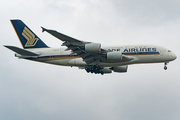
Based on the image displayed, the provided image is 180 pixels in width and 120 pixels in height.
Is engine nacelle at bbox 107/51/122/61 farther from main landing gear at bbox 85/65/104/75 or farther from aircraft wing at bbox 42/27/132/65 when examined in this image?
main landing gear at bbox 85/65/104/75

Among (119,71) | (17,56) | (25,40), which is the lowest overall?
(119,71)

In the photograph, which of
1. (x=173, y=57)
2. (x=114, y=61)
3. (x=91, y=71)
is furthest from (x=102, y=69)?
(x=173, y=57)

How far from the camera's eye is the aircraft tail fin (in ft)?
158

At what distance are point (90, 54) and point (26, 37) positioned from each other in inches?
573

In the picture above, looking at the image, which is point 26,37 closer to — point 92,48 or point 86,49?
point 86,49

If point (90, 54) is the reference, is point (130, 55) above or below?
below

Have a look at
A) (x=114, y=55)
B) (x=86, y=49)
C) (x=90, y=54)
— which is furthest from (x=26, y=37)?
(x=114, y=55)

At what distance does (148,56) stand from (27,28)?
2369cm

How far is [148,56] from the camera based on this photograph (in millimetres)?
43031

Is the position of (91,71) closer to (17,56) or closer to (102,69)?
(102,69)

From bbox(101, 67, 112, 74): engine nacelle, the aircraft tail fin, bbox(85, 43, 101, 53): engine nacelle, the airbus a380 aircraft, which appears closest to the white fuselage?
the airbus a380 aircraft

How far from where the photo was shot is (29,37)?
49.0m

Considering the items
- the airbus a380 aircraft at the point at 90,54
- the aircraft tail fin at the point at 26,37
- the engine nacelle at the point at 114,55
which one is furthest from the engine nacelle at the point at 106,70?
the aircraft tail fin at the point at 26,37

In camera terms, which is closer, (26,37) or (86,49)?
(86,49)
